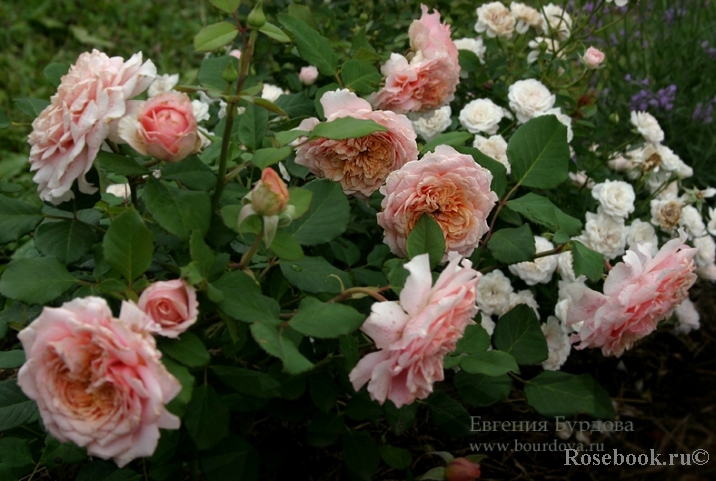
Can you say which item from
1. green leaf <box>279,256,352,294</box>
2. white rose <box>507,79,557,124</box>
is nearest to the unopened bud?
green leaf <box>279,256,352,294</box>

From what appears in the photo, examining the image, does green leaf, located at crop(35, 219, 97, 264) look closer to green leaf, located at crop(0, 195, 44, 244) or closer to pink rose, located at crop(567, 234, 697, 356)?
green leaf, located at crop(0, 195, 44, 244)

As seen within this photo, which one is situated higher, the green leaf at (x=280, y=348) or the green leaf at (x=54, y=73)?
the green leaf at (x=54, y=73)

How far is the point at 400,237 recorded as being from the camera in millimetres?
1038

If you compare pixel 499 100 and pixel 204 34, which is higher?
pixel 204 34

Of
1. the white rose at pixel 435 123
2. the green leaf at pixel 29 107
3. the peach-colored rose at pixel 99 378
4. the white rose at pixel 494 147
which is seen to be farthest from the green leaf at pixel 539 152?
the green leaf at pixel 29 107

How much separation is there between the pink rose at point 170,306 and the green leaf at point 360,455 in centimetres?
52

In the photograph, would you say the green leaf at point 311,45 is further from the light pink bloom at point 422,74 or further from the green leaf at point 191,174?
the green leaf at point 191,174

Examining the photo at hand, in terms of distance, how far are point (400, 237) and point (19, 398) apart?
2.26ft

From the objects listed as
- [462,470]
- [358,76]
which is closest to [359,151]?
[358,76]

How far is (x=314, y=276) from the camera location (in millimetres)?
1008

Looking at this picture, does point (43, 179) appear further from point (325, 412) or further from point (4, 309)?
point (325, 412)

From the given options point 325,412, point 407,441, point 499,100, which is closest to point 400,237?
point 325,412

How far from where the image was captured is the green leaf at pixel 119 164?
902mm

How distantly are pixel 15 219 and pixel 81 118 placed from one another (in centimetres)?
27
